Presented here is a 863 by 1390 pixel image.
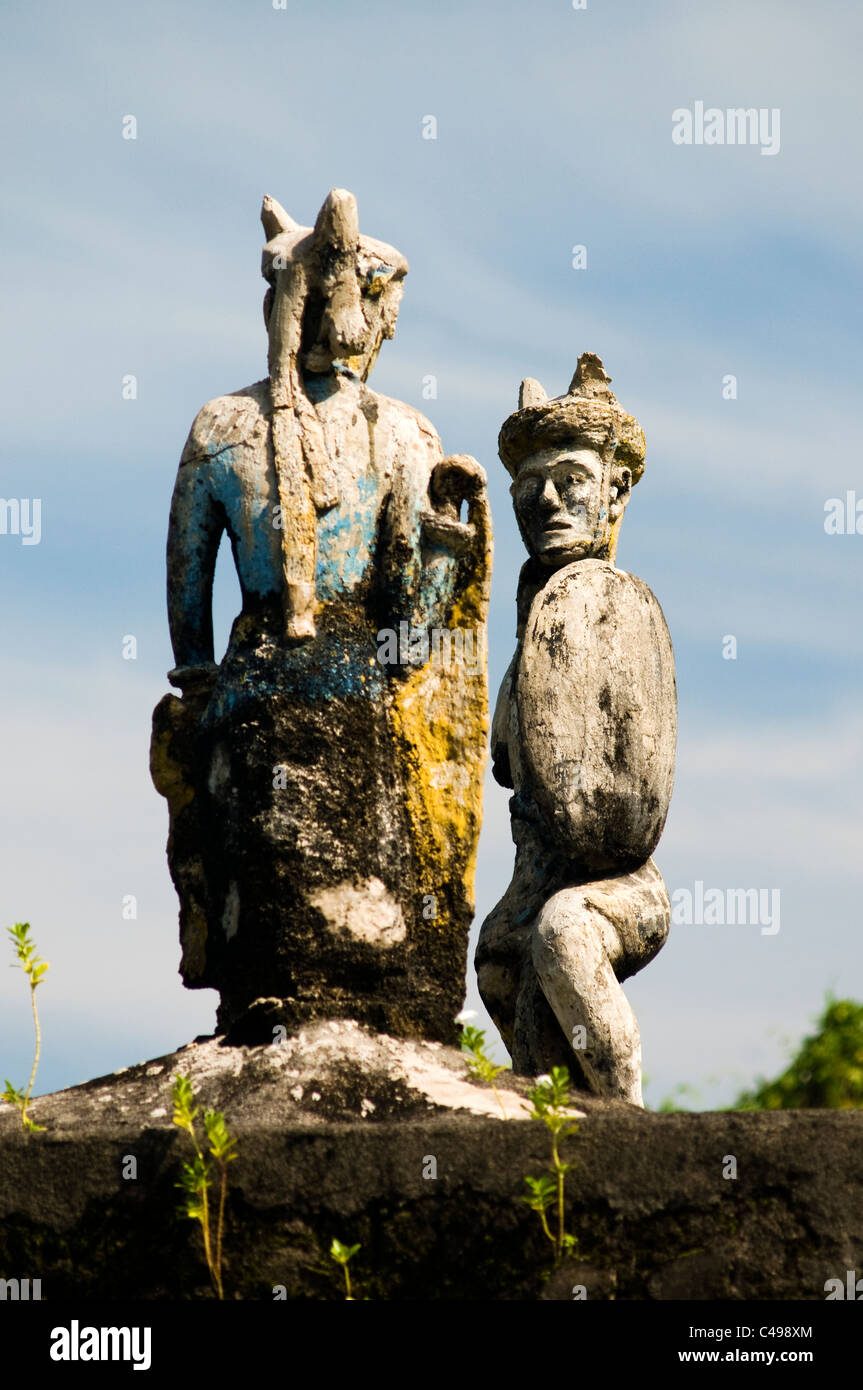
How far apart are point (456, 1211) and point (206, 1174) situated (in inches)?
28.7

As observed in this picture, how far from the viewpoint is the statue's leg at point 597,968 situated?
7.26 m

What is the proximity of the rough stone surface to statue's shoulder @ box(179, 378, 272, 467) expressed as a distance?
2.51m

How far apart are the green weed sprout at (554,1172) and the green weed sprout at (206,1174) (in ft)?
2.85

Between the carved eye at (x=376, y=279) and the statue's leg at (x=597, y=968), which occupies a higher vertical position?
the carved eye at (x=376, y=279)

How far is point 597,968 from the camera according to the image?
7320mm

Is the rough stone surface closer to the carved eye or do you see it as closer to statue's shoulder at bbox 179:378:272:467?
statue's shoulder at bbox 179:378:272:467

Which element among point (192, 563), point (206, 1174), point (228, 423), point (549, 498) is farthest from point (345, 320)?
point (206, 1174)

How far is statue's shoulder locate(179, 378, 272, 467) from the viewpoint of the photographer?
752 cm

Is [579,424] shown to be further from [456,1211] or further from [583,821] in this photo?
[456,1211]

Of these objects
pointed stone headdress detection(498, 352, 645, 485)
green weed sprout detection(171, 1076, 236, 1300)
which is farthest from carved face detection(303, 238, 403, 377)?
green weed sprout detection(171, 1076, 236, 1300)

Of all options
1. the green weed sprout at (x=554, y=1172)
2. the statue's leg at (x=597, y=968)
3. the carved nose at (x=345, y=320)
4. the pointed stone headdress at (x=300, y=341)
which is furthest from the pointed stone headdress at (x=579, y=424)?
the green weed sprout at (x=554, y=1172)

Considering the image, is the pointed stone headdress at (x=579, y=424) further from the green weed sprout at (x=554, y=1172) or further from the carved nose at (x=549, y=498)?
the green weed sprout at (x=554, y=1172)
